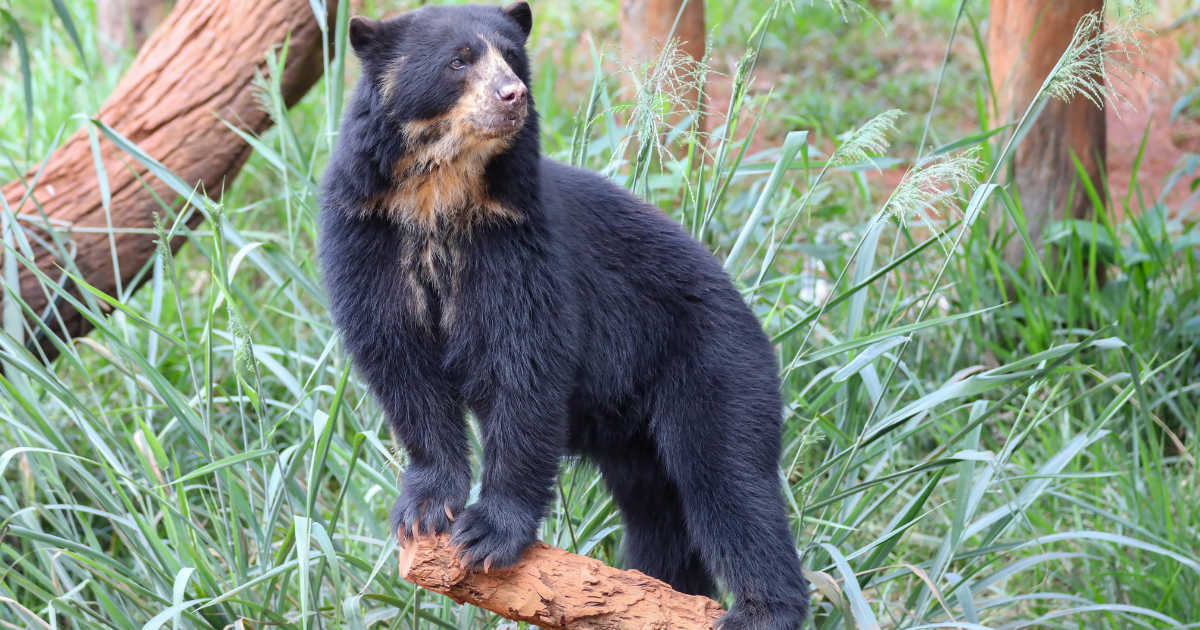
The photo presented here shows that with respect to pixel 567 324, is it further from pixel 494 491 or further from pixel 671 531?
pixel 671 531

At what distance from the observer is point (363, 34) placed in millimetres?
2174

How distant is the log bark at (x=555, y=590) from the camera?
2.12 metres

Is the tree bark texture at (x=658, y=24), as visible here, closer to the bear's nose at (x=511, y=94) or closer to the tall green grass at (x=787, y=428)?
the tall green grass at (x=787, y=428)

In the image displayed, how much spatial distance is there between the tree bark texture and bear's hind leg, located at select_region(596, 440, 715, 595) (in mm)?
2480

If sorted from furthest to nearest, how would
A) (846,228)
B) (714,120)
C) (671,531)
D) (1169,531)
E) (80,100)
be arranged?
(714,120), (80,100), (846,228), (1169,531), (671,531)

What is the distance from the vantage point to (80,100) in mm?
5699

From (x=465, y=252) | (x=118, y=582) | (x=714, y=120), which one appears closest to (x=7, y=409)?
(x=118, y=582)

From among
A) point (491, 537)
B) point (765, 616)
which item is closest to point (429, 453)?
point (491, 537)

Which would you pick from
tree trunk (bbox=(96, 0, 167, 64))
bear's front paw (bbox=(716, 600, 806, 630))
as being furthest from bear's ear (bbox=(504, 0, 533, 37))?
tree trunk (bbox=(96, 0, 167, 64))

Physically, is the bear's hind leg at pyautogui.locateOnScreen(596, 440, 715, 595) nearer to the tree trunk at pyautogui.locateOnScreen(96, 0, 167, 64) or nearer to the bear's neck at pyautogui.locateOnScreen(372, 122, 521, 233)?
the bear's neck at pyautogui.locateOnScreen(372, 122, 521, 233)

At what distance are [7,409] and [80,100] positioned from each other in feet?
12.4

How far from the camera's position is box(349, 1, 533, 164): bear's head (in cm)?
208

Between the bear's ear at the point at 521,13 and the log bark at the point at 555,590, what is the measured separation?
1.26 meters

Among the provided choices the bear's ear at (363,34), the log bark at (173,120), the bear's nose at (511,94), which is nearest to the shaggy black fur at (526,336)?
the bear's ear at (363,34)
